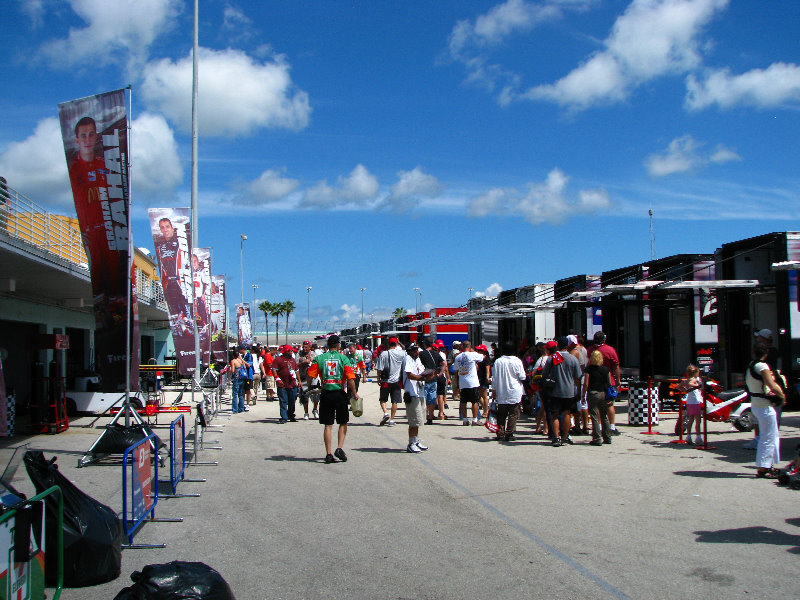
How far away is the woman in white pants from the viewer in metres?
8.83

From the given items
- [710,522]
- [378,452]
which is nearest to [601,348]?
[378,452]

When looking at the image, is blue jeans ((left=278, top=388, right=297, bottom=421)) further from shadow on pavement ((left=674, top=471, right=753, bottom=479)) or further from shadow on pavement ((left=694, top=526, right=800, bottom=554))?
shadow on pavement ((left=694, top=526, right=800, bottom=554))

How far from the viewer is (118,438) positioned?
10.2 metres

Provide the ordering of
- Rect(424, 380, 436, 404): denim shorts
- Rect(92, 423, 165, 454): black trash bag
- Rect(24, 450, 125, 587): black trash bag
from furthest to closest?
Rect(424, 380, 436, 404): denim shorts < Rect(92, 423, 165, 454): black trash bag < Rect(24, 450, 125, 587): black trash bag

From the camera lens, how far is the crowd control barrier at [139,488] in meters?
6.16

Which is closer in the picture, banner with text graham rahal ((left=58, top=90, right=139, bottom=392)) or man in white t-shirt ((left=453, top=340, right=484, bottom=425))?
banner with text graham rahal ((left=58, top=90, right=139, bottom=392))

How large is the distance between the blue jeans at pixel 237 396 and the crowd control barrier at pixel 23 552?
51.5 ft

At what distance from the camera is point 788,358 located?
15555 millimetres

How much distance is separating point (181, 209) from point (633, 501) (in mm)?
12626

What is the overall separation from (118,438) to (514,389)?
21.6ft

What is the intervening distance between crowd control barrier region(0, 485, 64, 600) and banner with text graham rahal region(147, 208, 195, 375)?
41.1 feet

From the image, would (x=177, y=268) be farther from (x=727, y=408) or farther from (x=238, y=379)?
(x=727, y=408)

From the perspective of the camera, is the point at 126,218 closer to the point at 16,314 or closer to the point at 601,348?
the point at 601,348

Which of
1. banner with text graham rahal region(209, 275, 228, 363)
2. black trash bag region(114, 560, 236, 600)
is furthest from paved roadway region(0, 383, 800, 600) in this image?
banner with text graham rahal region(209, 275, 228, 363)
